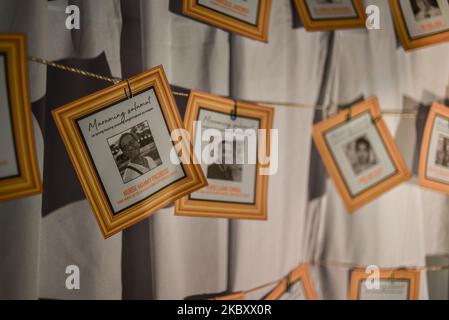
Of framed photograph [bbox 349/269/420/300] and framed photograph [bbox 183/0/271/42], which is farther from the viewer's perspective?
framed photograph [bbox 349/269/420/300]

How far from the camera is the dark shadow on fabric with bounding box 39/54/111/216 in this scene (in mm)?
799

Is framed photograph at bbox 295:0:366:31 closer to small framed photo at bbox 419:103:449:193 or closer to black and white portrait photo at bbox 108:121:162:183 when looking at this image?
small framed photo at bbox 419:103:449:193

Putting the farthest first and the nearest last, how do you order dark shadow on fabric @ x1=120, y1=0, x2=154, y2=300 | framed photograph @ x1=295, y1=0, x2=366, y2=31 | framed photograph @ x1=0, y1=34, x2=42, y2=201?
framed photograph @ x1=295, y1=0, x2=366, y2=31
dark shadow on fabric @ x1=120, y1=0, x2=154, y2=300
framed photograph @ x1=0, y1=34, x2=42, y2=201

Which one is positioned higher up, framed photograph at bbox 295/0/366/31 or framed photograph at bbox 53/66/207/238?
framed photograph at bbox 295/0/366/31

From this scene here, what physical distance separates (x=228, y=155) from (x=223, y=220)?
125 millimetres

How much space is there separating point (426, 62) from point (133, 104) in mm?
639

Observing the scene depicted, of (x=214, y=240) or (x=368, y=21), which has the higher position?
(x=368, y=21)

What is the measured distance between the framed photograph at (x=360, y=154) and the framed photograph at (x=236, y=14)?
0.77 ft

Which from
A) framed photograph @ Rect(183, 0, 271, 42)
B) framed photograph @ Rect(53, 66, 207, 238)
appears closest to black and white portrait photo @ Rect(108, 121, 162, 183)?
framed photograph @ Rect(53, 66, 207, 238)

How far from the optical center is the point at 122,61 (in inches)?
33.3

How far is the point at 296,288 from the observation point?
3.31ft

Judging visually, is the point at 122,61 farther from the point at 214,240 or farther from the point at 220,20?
the point at 214,240

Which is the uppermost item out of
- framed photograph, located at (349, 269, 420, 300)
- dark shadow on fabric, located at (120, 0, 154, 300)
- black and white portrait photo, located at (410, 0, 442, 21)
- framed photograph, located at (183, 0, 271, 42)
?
black and white portrait photo, located at (410, 0, 442, 21)
